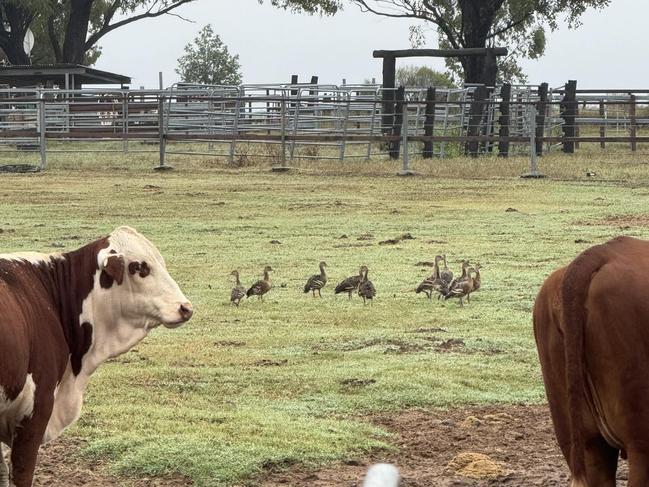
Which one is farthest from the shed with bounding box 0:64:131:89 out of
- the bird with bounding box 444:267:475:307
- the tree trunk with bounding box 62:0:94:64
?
the bird with bounding box 444:267:475:307

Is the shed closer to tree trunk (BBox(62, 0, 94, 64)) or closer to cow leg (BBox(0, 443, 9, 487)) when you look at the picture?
tree trunk (BBox(62, 0, 94, 64))

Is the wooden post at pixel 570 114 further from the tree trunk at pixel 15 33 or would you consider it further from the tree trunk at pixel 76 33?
the tree trunk at pixel 15 33

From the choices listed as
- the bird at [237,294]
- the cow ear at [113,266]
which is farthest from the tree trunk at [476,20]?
the cow ear at [113,266]

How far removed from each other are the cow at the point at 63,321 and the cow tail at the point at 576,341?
91.0 inches

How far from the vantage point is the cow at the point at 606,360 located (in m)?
4.15

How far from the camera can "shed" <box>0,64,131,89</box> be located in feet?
141

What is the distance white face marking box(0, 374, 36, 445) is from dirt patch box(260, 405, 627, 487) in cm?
147

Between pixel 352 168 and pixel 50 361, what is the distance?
2260 centimetres

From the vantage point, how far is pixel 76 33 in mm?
54719

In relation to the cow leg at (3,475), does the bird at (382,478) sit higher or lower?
higher

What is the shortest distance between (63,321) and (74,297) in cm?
13

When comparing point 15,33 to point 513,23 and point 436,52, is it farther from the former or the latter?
point 436,52

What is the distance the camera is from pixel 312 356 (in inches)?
373

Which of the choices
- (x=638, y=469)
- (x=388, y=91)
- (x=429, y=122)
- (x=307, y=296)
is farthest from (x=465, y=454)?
(x=388, y=91)
